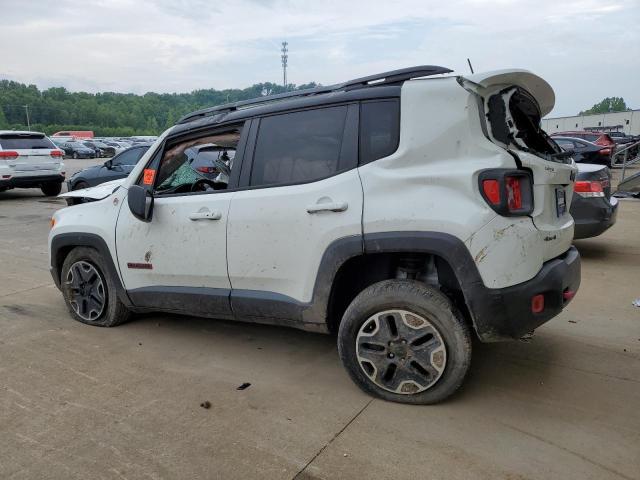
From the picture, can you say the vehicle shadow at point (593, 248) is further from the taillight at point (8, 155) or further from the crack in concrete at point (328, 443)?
the taillight at point (8, 155)

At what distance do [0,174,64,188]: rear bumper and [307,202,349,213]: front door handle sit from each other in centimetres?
1246

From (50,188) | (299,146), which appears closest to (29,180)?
(50,188)

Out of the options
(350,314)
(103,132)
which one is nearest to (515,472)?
(350,314)

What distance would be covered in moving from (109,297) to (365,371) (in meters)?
2.45

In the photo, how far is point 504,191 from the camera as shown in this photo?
270 centimetres

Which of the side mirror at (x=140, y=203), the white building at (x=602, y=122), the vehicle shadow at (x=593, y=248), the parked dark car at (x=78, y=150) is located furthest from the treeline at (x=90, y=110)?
the side mirror at (x=140, y=203)

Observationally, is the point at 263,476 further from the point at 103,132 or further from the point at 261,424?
the point at 103,132

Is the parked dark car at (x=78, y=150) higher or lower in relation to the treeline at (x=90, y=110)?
lower

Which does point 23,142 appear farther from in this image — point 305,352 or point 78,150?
point 78,150

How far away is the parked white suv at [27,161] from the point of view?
1290 centimetres

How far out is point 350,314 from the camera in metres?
3.11

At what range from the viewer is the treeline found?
3745 inches

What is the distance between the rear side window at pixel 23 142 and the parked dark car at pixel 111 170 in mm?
2227

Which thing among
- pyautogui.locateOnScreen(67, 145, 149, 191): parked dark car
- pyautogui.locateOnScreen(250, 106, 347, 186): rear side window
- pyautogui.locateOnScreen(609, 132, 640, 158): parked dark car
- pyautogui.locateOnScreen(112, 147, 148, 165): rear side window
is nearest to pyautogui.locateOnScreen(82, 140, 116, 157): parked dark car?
pyautogui.locateOnScreen(67, 145, 149, 191): parked dark car
